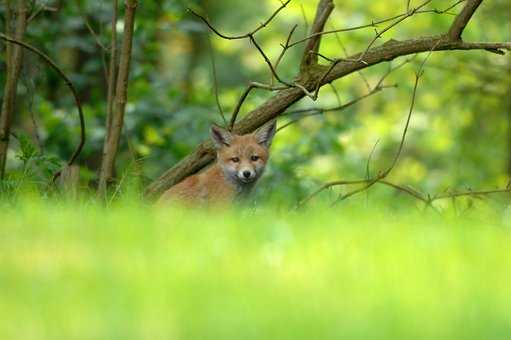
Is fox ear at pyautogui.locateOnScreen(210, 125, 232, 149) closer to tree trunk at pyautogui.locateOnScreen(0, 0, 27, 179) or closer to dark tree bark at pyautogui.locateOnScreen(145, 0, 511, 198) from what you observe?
dark tree bark at pyautogui.locateOnScreen(145, 0, 511, 198)

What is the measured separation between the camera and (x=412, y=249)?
18.9 feet

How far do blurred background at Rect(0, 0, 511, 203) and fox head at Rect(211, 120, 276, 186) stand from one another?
0.89 m

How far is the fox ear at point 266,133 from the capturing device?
1040 centimetres

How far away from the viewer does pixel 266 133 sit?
34.9 feet

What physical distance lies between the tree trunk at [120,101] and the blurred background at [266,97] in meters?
0.27

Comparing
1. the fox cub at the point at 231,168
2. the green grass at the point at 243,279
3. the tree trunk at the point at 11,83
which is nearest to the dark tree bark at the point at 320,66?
the fox cub at the point at 231,168

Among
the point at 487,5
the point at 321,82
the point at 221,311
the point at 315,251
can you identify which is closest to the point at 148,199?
the point at 321,82

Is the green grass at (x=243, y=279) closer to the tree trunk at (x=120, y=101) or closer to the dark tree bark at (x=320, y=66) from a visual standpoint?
the dark tree bark at (x=320, y=66)

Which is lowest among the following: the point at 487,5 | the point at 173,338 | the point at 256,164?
the point at 173,338

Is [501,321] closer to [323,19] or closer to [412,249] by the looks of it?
[412,249]

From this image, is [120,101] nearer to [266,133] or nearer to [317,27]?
[266,133]

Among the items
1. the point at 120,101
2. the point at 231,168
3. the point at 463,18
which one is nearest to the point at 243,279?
the point at 463,18

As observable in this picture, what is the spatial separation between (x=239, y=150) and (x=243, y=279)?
5.61 m

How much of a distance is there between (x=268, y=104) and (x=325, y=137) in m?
4.40
